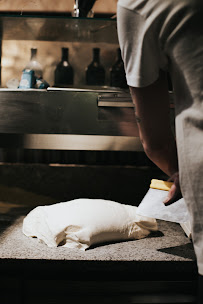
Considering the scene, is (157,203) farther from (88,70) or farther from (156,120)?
(88,70)

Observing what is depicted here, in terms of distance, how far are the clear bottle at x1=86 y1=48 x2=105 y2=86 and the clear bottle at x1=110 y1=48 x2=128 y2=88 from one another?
0.20 feet

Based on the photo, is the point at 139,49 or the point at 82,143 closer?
the point at 139,49

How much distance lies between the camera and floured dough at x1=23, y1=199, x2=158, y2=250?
4.46 ft

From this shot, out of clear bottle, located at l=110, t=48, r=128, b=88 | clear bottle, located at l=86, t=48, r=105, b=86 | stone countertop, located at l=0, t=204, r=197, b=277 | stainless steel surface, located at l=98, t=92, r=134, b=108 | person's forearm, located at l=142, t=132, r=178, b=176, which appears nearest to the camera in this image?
person's forearm, located at l=142, t=132, r=178, b=176

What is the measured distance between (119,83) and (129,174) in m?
0.50

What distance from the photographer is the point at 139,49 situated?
0.55 m

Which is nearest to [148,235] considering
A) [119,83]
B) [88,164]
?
[88,164]

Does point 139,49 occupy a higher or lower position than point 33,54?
lower

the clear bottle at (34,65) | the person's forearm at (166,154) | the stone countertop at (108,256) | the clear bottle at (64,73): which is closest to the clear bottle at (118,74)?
the clear bottle at (64,73)

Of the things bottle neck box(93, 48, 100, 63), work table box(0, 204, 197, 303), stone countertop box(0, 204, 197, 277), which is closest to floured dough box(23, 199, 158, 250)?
stone countertop box(0, 204, 197, 277)

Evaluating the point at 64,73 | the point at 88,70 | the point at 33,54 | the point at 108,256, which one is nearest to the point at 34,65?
the point at 33,54

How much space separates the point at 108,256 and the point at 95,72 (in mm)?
1248

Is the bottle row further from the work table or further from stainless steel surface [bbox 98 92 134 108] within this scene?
the work table
